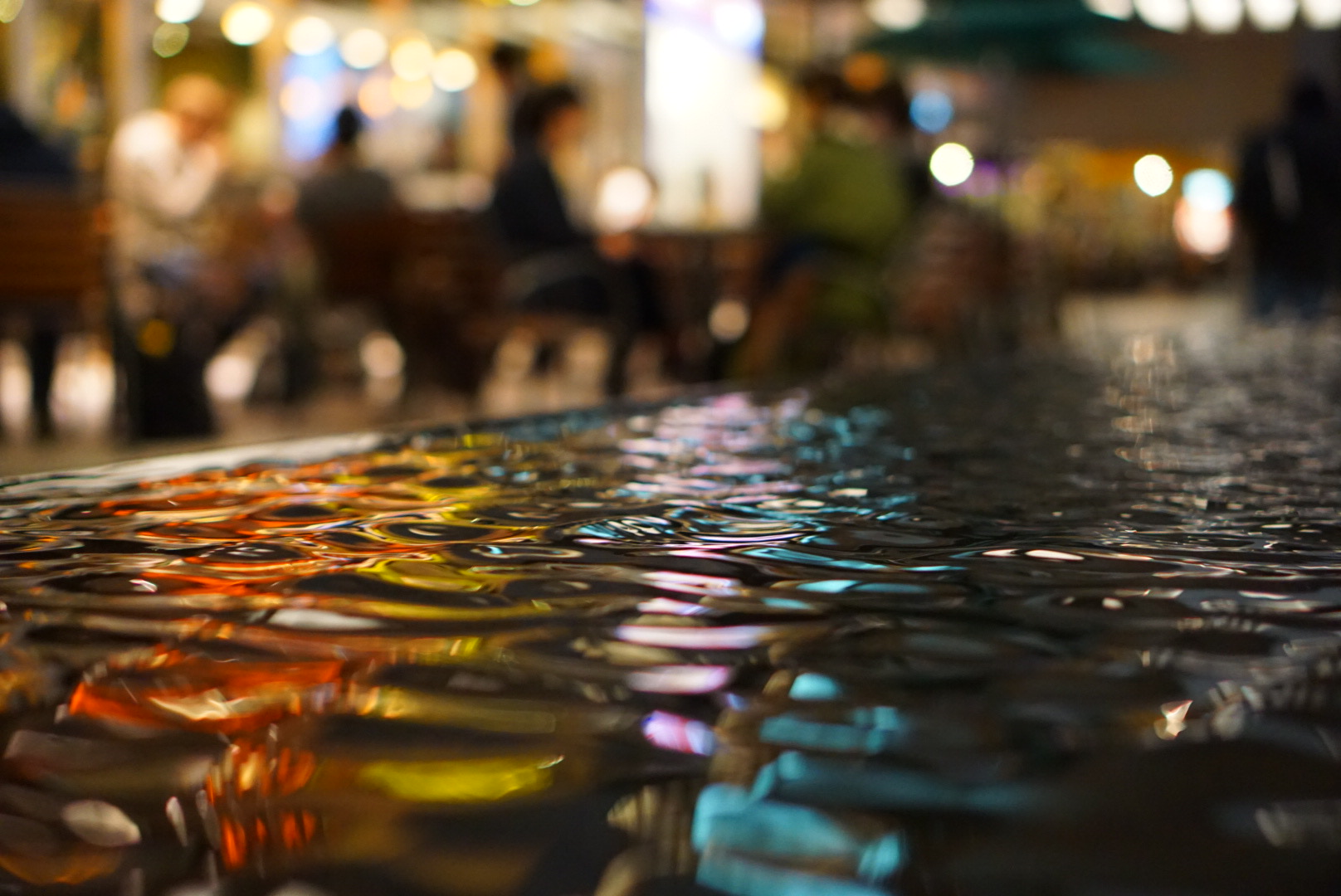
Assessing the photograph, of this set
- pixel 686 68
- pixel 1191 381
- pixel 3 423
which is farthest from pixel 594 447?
pixel 686 68

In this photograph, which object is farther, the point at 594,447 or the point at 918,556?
the point at 594,447

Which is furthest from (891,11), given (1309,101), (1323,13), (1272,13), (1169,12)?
(1309,101)

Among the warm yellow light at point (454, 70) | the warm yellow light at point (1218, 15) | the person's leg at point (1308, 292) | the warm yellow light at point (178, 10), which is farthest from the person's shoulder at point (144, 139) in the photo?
the warm yellow light at point (1218, 15)

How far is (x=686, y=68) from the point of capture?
12914mm

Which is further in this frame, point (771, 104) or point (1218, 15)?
point (771, 104)

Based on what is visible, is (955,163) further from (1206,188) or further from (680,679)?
(1206,188)

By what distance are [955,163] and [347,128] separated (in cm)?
914

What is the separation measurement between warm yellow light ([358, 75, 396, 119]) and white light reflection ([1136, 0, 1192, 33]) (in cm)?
557

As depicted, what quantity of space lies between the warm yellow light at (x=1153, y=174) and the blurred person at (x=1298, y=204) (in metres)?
18.9

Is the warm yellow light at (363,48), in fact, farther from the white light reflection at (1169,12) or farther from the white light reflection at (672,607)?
the white light reflection at (672,607)

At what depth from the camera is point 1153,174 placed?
24.3m

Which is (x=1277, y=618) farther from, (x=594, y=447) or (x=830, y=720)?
(x=594, y=447)

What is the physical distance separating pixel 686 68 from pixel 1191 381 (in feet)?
41.6

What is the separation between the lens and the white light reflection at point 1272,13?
1012 centimetres
